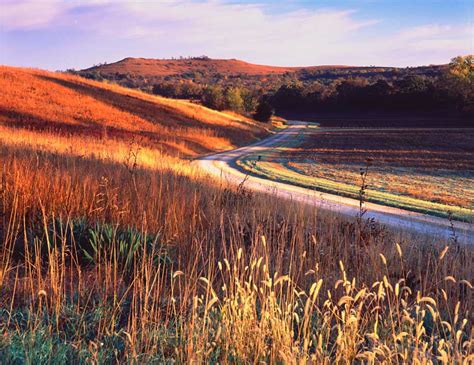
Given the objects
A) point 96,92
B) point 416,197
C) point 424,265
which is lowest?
point 416,197

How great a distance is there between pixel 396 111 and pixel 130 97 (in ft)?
182

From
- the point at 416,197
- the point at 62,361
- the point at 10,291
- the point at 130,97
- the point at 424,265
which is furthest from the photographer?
the point at 130,97

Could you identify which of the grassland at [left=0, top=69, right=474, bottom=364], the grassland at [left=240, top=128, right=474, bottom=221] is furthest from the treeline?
the grassland at [left=0, top=69, right=474, bottom=364]

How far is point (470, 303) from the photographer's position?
447cm

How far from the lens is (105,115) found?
38.9 metres

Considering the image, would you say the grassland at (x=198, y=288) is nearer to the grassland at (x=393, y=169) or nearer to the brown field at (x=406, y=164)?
the grassland at (x=393, y=169)

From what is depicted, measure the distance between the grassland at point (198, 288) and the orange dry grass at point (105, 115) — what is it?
65.9 feet

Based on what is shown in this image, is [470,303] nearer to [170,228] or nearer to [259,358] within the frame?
[259,358]

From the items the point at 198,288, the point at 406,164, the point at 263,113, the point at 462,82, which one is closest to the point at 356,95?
the point at 462,82

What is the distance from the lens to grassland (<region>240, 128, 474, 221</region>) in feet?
57.1

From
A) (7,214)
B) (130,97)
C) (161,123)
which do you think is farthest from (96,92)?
(7,214)

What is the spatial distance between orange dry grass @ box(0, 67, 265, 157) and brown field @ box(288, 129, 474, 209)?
26.8ft

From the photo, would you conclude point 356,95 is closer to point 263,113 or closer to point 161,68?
point 263,113

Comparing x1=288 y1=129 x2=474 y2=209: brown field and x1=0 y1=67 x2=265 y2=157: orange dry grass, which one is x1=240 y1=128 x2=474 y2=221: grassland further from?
x1=0 y1=67 x2=265 y2=157: orange dry grass
